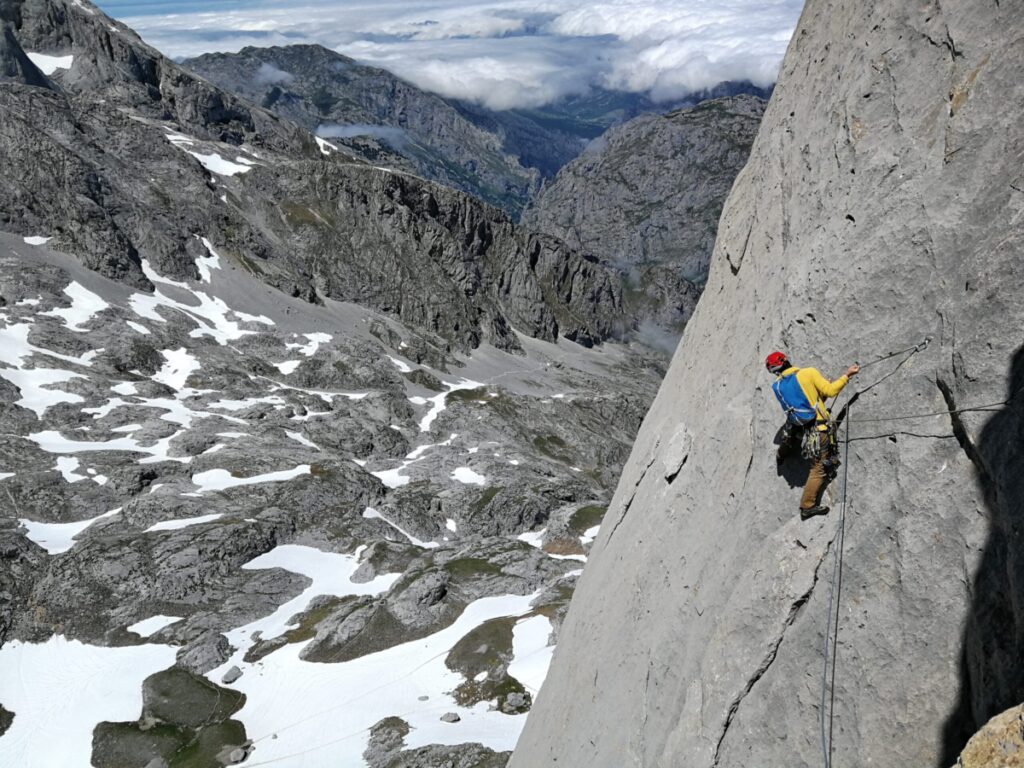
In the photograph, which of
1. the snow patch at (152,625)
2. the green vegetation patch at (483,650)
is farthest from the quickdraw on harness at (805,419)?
the snow patch at (152,625)

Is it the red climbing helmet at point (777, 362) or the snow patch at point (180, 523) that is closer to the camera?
the red climbing helmet at point (777, 362)

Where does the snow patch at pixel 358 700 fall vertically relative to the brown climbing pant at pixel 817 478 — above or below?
below

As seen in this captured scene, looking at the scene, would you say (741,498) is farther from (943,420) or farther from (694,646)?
(943,420)

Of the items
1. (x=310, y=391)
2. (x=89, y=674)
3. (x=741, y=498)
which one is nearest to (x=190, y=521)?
(x=89, y=674)

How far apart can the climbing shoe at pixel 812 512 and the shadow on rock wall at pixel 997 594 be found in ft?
6.67

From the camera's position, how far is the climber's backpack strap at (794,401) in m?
9.59

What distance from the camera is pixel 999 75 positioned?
8.71 meters

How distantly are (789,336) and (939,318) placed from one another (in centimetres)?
257

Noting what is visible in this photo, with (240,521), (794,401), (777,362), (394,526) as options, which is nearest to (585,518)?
(394,526)

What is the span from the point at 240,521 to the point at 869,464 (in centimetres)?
8757

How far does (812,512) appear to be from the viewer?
31.8 ft

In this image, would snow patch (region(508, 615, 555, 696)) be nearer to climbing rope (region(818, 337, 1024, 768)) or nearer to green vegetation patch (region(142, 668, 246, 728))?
green vegetation patch (region(142, 668, 246, 728))

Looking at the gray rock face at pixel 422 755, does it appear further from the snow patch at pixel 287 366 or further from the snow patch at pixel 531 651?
the snow patch at pixel 287 366

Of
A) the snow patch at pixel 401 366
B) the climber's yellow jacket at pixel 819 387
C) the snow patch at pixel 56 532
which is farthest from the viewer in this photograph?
the snow patch at pixel 401 366
